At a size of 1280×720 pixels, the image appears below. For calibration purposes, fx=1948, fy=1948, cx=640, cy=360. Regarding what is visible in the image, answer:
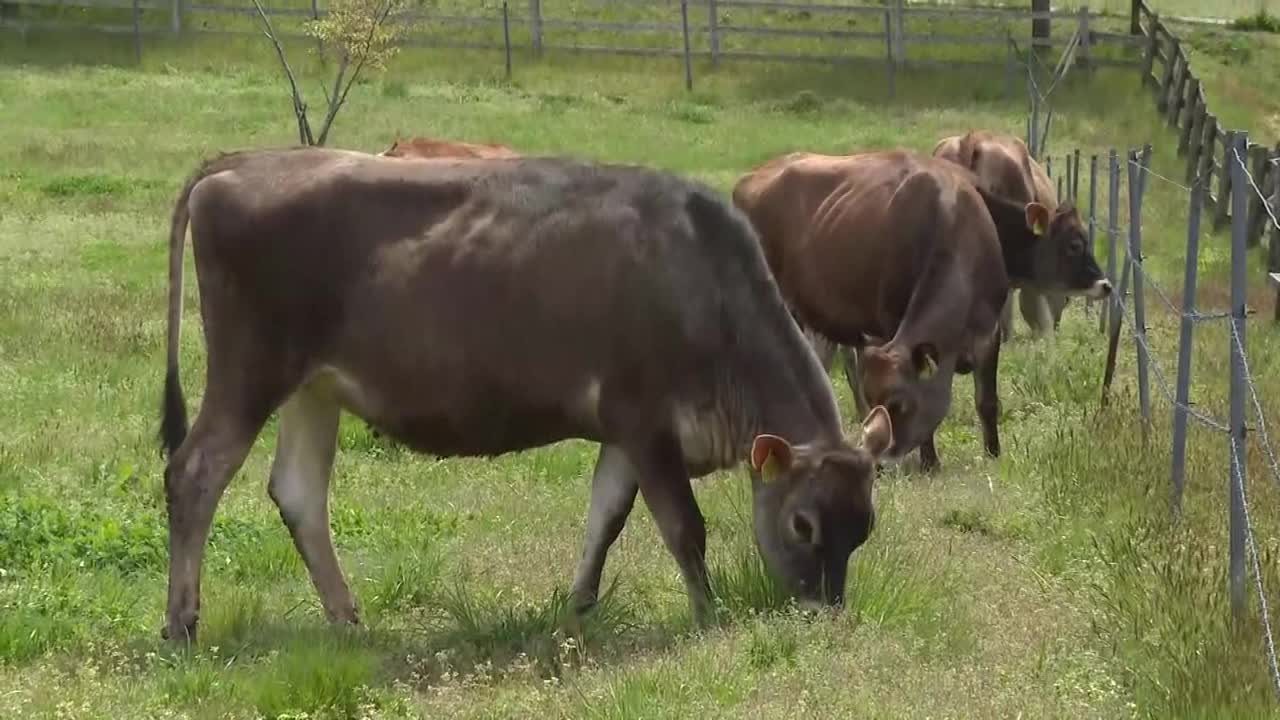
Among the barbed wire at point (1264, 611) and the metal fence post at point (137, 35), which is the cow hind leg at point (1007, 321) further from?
the metal fence post at point (137, 35)

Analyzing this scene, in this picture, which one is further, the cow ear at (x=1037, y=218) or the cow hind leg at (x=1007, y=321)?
the cow hind leg at (x=1007, y=321)

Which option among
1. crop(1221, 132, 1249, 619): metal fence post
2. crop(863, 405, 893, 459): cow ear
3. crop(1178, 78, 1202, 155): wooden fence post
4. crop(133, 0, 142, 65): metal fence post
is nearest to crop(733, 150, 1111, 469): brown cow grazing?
crop(863, 405, 893, 459): cow ear

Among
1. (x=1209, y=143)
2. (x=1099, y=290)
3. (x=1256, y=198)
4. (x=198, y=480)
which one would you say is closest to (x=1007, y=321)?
(x=1099, y=290)

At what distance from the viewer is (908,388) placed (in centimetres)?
989

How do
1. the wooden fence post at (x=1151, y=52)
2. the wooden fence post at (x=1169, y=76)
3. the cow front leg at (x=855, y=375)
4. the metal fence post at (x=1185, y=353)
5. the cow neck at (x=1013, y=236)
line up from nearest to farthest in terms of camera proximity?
the metal fence post at (x=1185, y=353) < the cow front leg at (x=855, y=375) < the cow neck at (x=1013, y=236) < the wooden fence post at (x=1169, y=76) < the wooden fence post at (x=1151, y=52)

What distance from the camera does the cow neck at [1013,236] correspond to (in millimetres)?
12762

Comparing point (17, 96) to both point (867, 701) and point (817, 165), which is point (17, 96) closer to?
Answer: point (817, 165)

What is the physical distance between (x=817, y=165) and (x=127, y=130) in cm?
1657

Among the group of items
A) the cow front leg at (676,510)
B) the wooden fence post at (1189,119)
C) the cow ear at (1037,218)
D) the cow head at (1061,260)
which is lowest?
the wooden fence post at (1189,119)

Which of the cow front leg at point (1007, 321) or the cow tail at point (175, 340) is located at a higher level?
the cow tail at point (175, 340)

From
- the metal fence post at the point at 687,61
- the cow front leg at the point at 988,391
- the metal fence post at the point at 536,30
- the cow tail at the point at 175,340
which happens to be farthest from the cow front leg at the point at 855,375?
the metal fence post at the point at 536,30

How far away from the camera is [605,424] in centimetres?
687

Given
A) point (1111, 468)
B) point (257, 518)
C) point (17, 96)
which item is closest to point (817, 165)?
point (1111, 468)

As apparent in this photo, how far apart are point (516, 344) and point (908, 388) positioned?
11.4 feet
